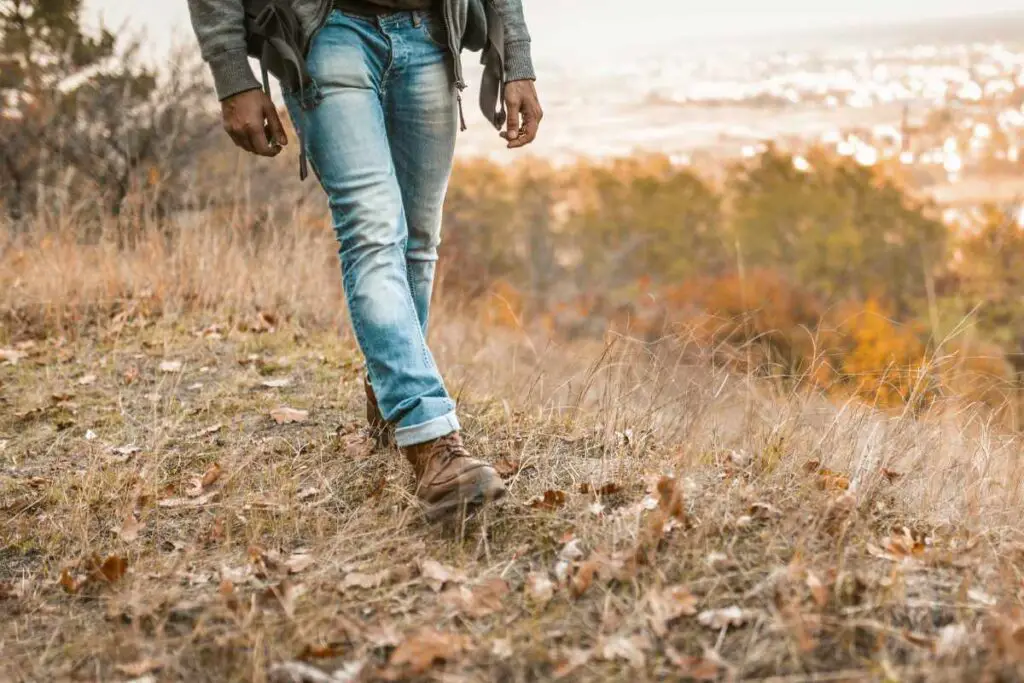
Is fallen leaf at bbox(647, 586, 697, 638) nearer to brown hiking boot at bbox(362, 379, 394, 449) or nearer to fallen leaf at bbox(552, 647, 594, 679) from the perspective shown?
fallen leaf at bbox(552, 647, 594, 679)

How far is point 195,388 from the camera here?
438 centimetres

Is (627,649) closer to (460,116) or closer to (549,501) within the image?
(549,501)

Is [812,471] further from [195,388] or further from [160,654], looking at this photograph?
[195,388]

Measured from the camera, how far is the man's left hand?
2.96 meters

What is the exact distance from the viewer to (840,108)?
6700 cm

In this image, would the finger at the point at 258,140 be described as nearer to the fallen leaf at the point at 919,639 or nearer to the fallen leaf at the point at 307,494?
the fallen leaf at the point at 307,494

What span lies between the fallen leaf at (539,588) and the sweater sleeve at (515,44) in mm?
1595

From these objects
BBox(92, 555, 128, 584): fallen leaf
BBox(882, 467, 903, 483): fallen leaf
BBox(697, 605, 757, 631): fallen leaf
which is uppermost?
BBox(92, 555, 128, 584): fallen leaf

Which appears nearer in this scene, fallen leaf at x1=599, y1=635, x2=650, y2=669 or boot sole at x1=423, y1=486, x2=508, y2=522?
fallen leaf at x1=599, y1=635, x2=650, y2=669

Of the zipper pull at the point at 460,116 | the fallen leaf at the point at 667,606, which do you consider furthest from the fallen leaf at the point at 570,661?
the zipper pull at the point at 460,116

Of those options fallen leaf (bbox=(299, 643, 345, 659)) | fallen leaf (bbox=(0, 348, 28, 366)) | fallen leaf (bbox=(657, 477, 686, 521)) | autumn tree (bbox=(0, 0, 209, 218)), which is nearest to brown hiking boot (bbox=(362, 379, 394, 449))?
fallen leaf (bbox=(657, 477, 686, 521))

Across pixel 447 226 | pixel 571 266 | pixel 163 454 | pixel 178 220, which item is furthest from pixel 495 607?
pixel 571 266

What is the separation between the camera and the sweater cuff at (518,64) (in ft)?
9.78

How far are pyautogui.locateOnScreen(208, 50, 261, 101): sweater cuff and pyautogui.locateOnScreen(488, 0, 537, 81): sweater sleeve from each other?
0.83 metres
